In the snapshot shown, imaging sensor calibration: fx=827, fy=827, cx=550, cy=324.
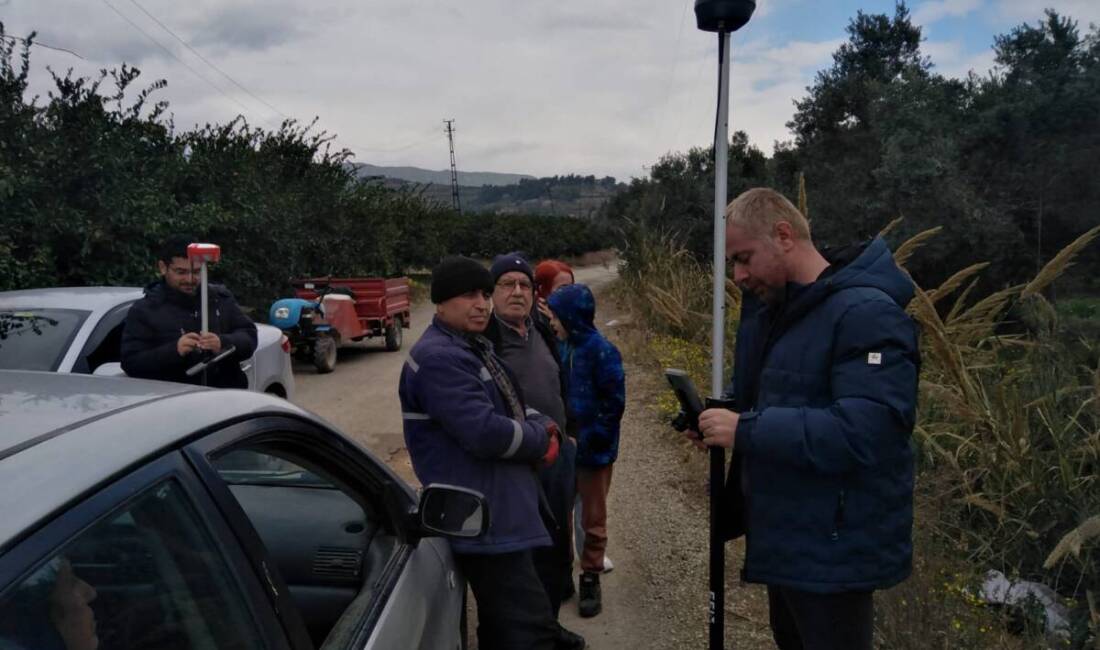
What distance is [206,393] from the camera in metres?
1.69

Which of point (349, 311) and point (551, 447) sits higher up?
point (551, 447)

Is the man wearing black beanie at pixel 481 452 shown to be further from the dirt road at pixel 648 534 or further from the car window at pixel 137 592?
the dirt road at pixel 648 534

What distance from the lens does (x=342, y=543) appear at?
8.18ft

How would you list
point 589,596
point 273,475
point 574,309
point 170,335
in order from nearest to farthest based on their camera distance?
1. point 273,475
2. point 574,309
3. point 589,596
4. point 170,335

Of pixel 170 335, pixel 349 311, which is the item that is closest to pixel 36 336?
pixel 170 335

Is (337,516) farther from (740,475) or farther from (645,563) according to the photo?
(645,563)

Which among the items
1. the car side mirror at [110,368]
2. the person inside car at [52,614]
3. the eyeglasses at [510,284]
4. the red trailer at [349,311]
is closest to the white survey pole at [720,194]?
the eyeglasses at [510,284]

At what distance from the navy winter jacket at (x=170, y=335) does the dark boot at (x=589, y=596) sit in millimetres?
2264

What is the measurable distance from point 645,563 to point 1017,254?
500 inches

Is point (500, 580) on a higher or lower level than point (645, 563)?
higher

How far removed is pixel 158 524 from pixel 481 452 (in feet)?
4.48

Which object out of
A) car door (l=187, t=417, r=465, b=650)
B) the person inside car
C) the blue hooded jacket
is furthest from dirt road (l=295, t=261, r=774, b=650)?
the person inside car

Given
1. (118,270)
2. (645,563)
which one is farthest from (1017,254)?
(118,270)

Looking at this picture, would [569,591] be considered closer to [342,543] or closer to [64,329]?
→ [342,543]
